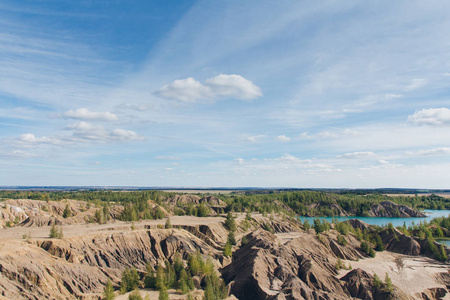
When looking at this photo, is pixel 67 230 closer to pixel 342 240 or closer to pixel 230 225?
pixel 230 225

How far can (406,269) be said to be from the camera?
77.1 m

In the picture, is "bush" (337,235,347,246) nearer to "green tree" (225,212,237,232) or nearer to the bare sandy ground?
the bare sandy ground

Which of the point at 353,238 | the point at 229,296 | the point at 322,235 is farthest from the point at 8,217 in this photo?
the point at 353,238

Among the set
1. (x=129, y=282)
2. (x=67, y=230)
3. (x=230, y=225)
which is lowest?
(x=129, y=282)

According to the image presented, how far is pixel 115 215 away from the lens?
14188 centimetres

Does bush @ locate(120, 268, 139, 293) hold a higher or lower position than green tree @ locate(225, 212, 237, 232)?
lower

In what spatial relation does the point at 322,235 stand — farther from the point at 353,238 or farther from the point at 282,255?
the point at 282,255

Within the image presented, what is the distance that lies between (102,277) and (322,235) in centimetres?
6569

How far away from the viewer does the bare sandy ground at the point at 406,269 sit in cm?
6612

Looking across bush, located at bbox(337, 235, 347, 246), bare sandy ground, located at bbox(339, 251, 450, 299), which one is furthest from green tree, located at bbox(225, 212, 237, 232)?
bare sandy ground, located at bbox(339, 251, 450, 299)

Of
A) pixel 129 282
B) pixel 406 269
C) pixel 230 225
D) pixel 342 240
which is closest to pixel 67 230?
pixel 129 282

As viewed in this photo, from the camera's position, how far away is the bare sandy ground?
66.1m

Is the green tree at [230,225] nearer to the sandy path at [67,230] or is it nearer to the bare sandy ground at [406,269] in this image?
the sandy path at [67,230]

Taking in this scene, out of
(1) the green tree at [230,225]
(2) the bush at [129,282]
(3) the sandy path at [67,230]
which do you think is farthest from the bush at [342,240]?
(2) the bush at [129,282]
